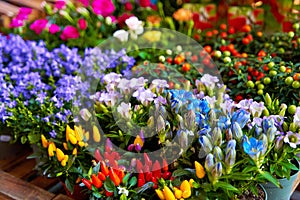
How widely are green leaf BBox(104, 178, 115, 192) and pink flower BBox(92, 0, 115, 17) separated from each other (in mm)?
1065

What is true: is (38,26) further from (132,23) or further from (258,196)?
(258,196)

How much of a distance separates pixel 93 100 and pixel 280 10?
3.31ft

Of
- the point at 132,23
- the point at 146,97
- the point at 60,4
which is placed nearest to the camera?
the point at 146,97

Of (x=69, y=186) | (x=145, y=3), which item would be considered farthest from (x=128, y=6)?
(x=69, y=186)

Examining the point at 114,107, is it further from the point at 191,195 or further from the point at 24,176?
the point at 24,176

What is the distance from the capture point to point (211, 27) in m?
1.90

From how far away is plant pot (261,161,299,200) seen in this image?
101cm

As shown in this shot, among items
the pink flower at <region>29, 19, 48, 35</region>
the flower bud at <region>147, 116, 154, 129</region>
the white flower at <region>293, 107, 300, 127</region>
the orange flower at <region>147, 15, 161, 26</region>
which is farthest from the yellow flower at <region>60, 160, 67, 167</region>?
the orange flower at <region>147, 15, 161, 26</region>

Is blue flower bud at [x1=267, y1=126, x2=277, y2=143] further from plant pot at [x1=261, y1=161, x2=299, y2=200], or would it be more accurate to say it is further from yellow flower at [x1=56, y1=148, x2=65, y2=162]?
yellow flower at [x1=56, y1=148, x2=65, y2=162]

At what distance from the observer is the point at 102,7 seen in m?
1.85

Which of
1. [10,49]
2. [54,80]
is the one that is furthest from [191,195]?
[10,49]

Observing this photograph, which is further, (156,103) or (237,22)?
(237,22)

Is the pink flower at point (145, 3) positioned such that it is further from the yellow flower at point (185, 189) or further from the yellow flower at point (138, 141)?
the yellow flower at point (185, 189)

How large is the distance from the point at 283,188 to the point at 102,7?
1.18m
